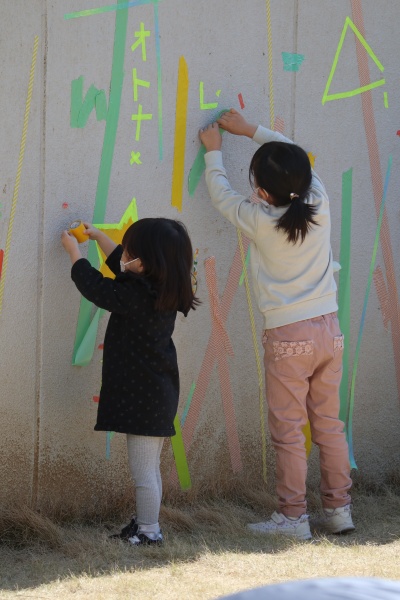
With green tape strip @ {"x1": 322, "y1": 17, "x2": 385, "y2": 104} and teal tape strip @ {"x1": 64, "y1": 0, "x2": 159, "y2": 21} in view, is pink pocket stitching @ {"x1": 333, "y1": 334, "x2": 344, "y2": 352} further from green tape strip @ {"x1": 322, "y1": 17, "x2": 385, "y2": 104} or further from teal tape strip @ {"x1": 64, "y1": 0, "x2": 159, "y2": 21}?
teal tape strip @ {"x1": 64, "y1": 0, "x2": 159, "y2": 21}

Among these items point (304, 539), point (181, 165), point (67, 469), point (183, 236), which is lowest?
point (304, 539)

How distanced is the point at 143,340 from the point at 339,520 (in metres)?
1.05

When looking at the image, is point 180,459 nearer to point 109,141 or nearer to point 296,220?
point 296,220

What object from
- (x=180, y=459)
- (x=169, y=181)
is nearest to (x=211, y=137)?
(x=169, y=181)

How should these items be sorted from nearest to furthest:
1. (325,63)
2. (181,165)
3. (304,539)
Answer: (304,539) < (181,165) < (325,63)

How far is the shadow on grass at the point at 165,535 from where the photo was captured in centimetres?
312

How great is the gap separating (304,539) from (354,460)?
86 cm

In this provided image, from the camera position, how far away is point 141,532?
3.38 meters

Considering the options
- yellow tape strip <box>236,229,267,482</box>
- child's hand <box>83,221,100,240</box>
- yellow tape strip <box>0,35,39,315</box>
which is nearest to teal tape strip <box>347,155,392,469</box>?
yellow tape strip <box>236,229,267,482</box>

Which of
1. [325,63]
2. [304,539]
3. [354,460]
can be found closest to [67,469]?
[304,539]

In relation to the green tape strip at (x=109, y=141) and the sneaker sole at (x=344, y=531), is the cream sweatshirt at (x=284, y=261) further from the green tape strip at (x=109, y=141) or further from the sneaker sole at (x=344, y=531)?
the sneaker sole at (x=344, y=531)

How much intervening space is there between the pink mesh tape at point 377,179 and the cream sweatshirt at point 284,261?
2.45 ft

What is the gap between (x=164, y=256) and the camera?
3342mm

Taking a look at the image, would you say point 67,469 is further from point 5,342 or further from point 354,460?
point 354,460
